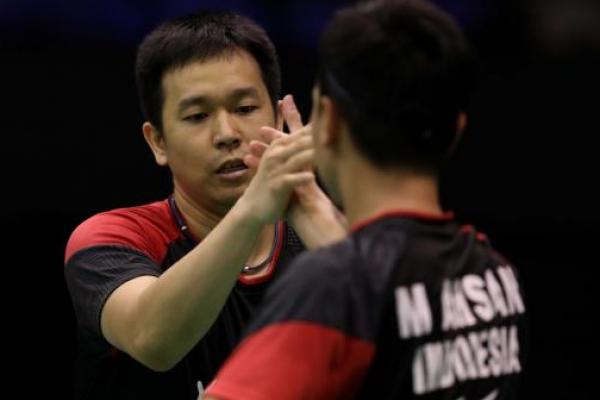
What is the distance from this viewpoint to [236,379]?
2.07 meters

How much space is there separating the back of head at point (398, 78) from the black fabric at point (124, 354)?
952mm

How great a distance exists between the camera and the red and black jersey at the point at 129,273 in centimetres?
301

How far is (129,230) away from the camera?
3.12m

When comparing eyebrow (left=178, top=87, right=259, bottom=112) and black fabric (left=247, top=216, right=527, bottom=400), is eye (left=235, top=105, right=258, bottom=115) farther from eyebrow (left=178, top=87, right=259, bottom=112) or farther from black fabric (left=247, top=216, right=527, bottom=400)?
black fabric (left=247, top=216, right=527, bottom=400)

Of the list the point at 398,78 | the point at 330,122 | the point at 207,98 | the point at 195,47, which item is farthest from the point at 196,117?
the point at 398,78

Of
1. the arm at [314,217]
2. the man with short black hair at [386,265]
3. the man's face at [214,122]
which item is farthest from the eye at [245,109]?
the man with short black hair at [386,265]

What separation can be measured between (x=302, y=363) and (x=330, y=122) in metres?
0.39

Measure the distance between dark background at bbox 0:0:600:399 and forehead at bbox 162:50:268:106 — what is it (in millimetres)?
1910

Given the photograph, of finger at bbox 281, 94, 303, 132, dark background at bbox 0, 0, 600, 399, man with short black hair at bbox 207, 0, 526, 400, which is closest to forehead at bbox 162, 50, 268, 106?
finger at bbox 281, 94, 303, 132

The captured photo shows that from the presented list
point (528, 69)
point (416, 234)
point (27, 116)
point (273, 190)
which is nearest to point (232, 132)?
point (273, 190)

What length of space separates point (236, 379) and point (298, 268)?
0.18 m

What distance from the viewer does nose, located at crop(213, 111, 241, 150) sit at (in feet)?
9.98

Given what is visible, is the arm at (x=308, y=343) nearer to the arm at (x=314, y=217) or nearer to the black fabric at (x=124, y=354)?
the arm at (x=314, y=217)

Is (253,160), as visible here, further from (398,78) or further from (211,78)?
(398,78)
